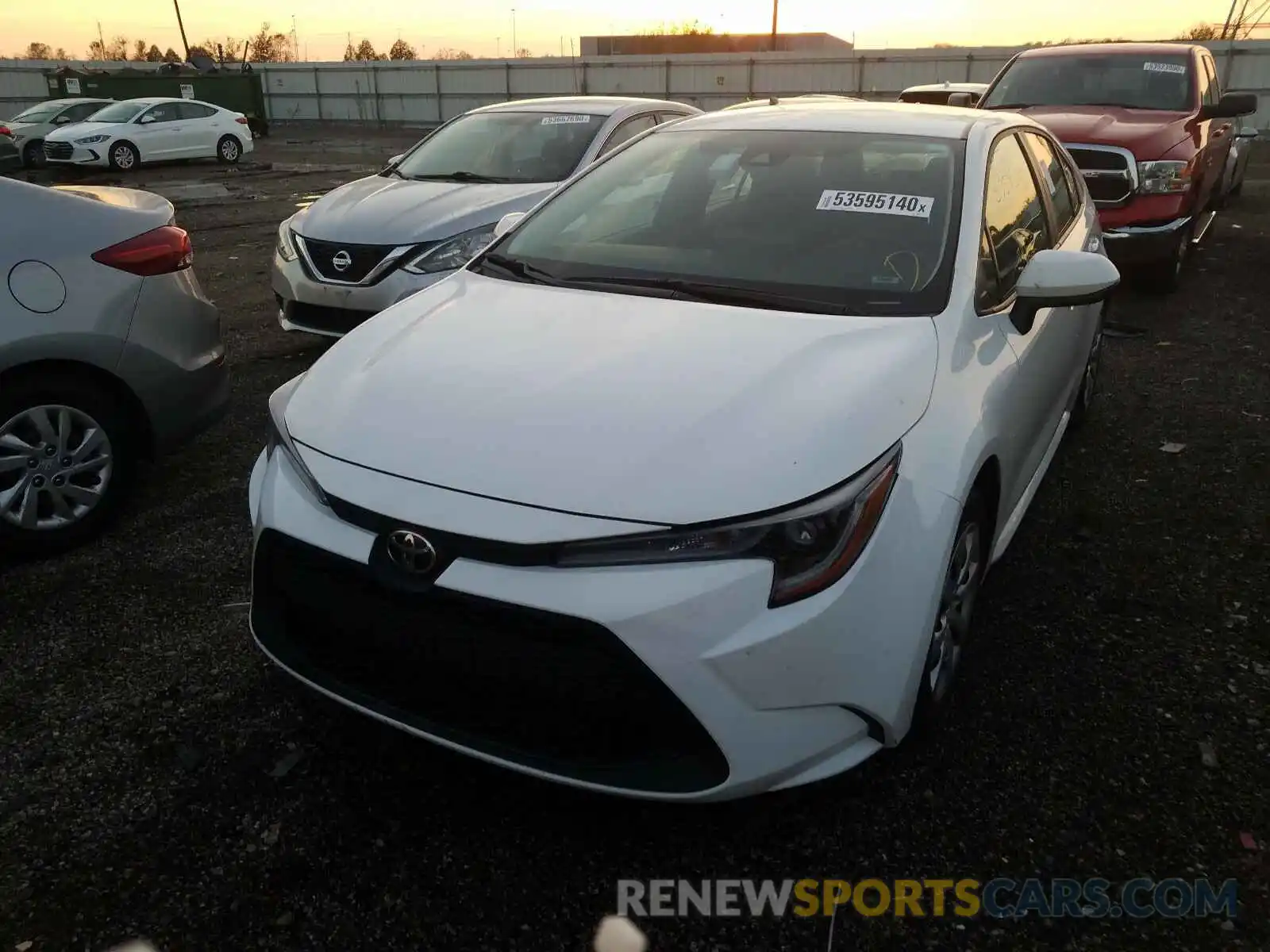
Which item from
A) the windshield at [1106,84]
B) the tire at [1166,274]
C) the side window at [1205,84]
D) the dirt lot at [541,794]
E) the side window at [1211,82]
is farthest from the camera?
the side window at [1211,82]

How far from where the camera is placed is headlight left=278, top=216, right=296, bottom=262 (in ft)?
19.6

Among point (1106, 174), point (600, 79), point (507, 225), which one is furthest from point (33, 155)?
point (507, 225)

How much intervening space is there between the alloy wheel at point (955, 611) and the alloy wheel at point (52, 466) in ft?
10.1

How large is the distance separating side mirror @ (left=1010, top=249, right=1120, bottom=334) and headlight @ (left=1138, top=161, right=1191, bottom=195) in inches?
195

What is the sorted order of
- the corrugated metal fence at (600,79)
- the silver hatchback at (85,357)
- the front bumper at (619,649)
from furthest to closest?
the corrugated metal fence at (600,79)
the silver hatchback at (85,357)
the front bumper at (619,649)

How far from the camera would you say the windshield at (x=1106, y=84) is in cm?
798

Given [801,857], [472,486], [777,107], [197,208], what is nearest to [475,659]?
[472,486]

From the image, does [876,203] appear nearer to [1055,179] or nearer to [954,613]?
[954,613]

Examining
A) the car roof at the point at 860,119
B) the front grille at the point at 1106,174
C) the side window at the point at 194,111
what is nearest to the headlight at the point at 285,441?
the car roof at the point at 860,119

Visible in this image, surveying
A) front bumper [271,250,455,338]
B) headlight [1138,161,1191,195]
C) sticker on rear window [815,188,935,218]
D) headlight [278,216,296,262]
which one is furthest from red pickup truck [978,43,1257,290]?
headlight [278,216,296,262]

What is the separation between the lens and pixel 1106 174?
279 inches

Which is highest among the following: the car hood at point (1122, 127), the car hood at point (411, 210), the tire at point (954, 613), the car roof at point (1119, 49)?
the car roof at point (1119, 49)

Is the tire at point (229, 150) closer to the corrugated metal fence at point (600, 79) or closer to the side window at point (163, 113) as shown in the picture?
the side window at point (163, 113)

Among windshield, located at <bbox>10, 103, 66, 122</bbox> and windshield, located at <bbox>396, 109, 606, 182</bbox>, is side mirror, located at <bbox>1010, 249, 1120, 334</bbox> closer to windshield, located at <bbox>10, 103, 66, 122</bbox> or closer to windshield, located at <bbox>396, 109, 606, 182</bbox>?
windshield, located at <bbox>396, 109, 606, 182</bbox>
